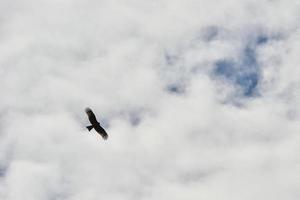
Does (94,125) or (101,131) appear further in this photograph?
(94,125)

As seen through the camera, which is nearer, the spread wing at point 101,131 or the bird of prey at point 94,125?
the bird of prey at point 94,125

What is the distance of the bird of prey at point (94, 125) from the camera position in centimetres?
5287

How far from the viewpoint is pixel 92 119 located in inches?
2115

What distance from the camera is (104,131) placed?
5378cm

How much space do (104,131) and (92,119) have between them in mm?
2097

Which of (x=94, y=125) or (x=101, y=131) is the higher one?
(x=94, y=125)

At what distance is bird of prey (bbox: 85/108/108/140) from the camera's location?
5287 centimetres

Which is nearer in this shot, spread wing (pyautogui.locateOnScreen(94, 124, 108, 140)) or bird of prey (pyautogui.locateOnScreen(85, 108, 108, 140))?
bird of prey (pyautogui.locateOnScreen(85, 108, 108, 140))

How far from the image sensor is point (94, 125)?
54.3 metres
